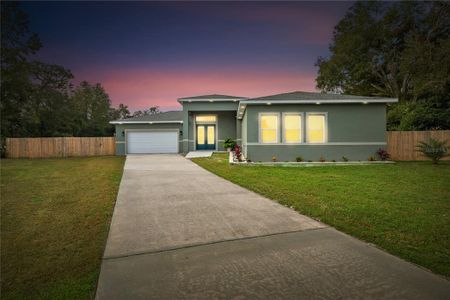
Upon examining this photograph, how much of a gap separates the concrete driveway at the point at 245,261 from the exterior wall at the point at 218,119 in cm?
1667

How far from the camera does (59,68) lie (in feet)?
99.0

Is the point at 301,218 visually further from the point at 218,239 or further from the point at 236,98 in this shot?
the point at 236,98

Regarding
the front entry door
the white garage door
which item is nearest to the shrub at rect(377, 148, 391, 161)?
the front entry door

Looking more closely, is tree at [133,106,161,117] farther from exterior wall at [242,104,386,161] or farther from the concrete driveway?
the concrete driveway

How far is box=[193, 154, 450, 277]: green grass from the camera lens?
11.1 feet

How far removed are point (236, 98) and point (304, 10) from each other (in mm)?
8642

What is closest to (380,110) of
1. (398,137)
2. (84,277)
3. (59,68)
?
(398,137)

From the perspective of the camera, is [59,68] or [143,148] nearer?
[143,148]

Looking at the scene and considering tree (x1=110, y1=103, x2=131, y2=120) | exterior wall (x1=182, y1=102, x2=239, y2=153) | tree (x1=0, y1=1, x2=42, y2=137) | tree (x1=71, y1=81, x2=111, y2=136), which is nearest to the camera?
exterior wall (x1=182, y1=102, x2=239, y2=153)

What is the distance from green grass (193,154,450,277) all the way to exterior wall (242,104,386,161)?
4461mm

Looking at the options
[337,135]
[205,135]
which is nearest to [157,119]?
[205,135]

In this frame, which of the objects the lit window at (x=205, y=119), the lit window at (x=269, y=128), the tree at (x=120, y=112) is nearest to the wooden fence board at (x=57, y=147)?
the lit window at (x=205, y=119)

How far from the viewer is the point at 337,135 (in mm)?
13781

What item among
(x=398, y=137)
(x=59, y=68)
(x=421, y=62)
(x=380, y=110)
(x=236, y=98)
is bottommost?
(x=398, y=137)
